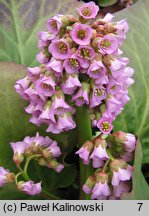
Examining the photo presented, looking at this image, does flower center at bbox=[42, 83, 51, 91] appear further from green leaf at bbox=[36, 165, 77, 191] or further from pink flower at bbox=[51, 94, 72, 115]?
green leaf at bbox=[36, 165, 77, 191]

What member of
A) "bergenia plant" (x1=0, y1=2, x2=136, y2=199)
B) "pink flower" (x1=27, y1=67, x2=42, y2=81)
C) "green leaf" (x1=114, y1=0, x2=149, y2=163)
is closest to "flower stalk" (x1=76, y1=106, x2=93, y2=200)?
"bergenia plant" (x1=0, y1=2, x2=136, y2=199)

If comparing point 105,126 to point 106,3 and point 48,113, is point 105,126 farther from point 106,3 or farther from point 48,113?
point 106,3

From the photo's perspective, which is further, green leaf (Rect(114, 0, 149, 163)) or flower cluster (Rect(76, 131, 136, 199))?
green leaf (Rect(114, 0, 149, 163))

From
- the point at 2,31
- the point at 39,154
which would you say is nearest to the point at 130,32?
the point at 2,31

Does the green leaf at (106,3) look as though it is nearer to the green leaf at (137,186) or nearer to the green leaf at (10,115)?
the green leaf at (10,115)

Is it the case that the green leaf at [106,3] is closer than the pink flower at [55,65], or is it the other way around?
the pink flower at [55,65]

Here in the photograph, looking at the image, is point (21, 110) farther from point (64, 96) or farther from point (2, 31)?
point (2, 31)

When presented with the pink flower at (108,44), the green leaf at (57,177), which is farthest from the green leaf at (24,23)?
the pink flower at (108,44)
